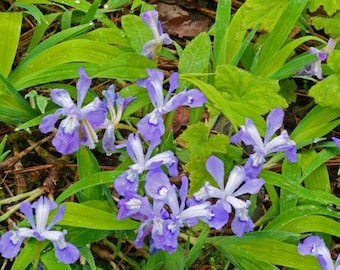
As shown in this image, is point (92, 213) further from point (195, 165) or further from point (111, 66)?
point (111, 66)

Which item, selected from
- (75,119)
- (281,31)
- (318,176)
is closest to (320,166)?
(318,176)

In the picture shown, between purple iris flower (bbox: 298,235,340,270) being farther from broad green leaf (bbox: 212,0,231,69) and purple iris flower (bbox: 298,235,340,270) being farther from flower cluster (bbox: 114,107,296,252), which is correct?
broad green leaf (bbox: 212,0,231,69)

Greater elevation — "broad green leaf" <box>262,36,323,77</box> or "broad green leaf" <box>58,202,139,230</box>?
"broad green leaf" <box>262,36,323,77</box>

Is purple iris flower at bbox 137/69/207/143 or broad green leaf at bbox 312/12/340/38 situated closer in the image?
purple iris flower at bbox 137/69/207/143

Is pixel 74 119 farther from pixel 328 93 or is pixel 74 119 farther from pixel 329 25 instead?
pixel 329 25

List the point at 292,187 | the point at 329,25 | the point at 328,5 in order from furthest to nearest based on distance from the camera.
A: the point at 329,25
the point at 328,5
the point at 292,187

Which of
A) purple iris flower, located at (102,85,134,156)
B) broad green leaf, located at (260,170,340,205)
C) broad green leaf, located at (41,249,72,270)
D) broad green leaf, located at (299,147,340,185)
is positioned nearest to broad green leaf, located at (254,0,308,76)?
broad green leaf, located at (299,147,340,185)
